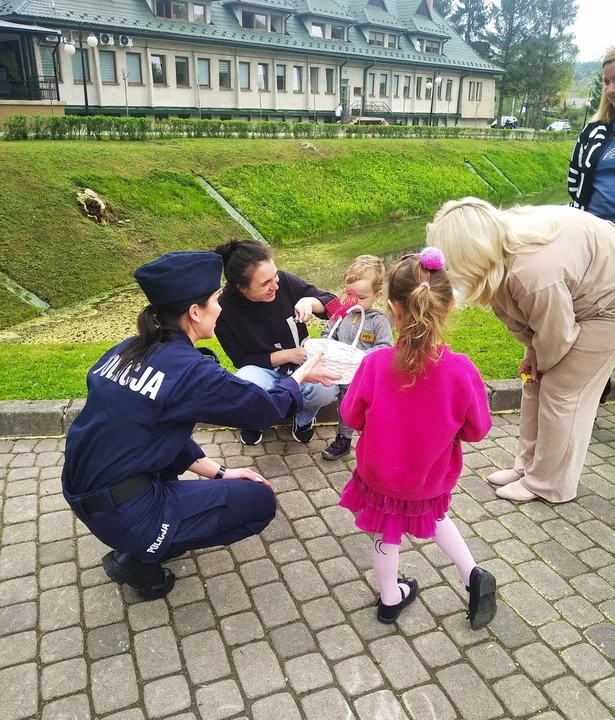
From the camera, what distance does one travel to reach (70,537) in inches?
134

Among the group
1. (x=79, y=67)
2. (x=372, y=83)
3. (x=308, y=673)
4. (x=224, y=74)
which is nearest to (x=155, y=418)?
(x=308, y=673)

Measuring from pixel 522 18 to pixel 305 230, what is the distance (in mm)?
52162

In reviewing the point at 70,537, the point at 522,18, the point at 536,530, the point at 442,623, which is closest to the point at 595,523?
the point at 536,530

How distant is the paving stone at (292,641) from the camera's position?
8.87 feet

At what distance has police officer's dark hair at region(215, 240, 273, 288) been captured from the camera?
13.0 ft

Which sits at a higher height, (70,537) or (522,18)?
(522,18)

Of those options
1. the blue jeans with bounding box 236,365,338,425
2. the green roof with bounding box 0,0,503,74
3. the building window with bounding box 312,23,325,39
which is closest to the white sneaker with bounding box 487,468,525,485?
the blue jeans with bounding box 236,365,338,425

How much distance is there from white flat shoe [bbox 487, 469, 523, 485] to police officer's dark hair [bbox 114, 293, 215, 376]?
236 cm

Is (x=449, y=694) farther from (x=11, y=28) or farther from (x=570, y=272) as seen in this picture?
(x=11, y=28)

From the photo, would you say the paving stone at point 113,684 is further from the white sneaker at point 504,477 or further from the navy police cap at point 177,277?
the white sneaker at point 504,477

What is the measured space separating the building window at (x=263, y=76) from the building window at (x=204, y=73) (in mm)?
3263

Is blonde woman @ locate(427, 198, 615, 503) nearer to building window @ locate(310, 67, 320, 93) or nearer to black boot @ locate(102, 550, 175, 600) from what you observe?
black boot @ locate(102, 550, 175, 600)

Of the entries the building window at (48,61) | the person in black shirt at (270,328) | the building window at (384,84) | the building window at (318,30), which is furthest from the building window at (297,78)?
the person in black shirt at (270,328)

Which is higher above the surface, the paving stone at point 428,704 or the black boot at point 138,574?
the black boot at point 138,574
